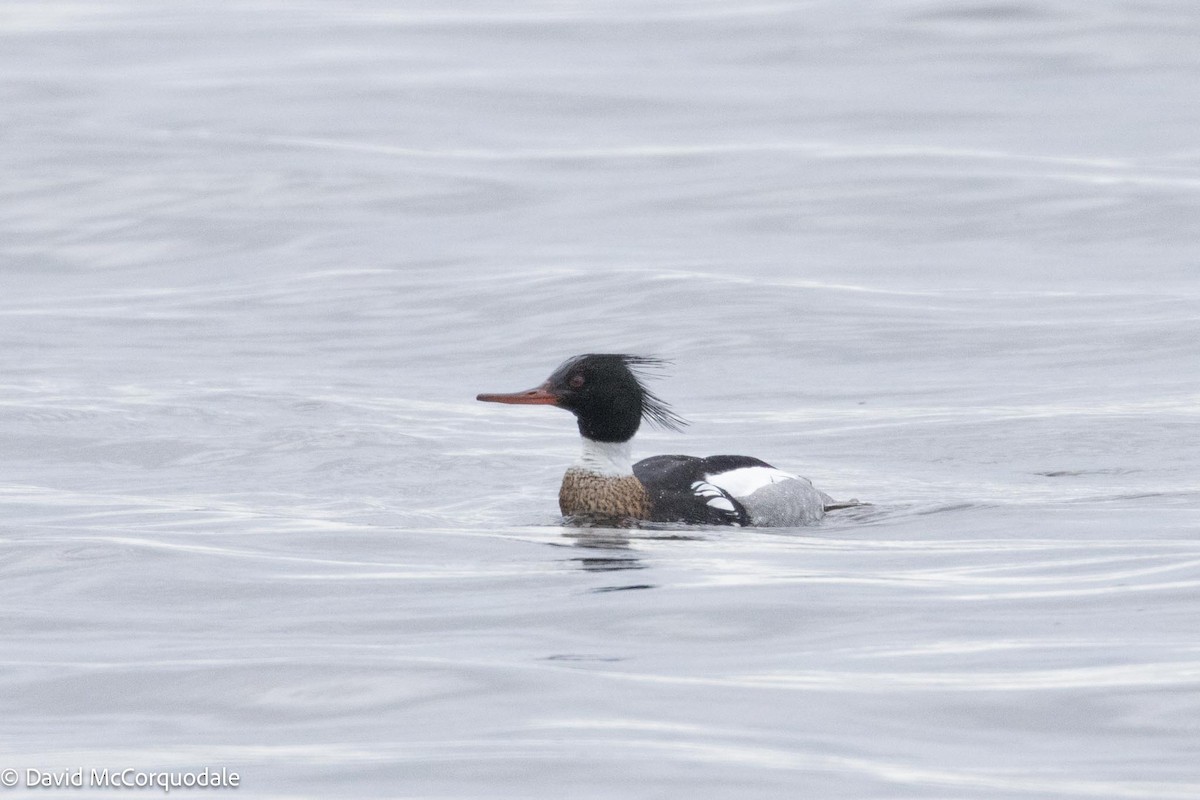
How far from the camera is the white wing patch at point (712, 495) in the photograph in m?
11.2

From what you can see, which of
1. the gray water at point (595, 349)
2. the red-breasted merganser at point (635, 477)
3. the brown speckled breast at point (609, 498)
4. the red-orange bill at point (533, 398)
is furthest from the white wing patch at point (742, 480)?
the red-orange bill at point (533, 398)

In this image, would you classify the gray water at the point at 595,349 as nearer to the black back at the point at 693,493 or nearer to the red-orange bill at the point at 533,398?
the black back at the point at 693,493

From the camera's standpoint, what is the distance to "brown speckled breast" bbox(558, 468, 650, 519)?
11.5 m

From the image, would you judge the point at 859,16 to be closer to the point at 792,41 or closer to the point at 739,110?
the point at 792,41

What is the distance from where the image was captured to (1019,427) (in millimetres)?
14305

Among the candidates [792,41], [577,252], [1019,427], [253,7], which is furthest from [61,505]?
[253,7]

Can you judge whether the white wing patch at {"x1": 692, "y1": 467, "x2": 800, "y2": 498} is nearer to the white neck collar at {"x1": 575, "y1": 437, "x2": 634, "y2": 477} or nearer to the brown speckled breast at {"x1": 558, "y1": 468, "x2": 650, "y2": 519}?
the brown speckled breast at {"x1": 558, "y1": 468, "x2": 650, "y2": 519}

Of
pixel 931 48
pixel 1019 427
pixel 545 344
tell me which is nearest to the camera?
pixel 1019 427

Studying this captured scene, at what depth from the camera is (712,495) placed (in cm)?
1131

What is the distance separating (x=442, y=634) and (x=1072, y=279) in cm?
1318

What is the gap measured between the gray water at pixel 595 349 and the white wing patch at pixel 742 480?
1.46 ft

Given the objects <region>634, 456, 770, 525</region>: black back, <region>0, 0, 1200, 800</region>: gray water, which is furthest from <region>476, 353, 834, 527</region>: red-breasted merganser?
→ <region>0, 0, 1200, 800</region>: gray water

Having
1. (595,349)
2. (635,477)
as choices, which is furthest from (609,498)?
(595,349)

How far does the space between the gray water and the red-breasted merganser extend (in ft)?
1.19
